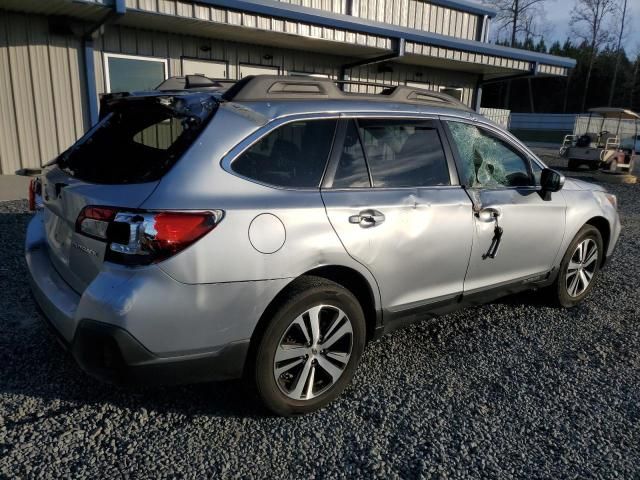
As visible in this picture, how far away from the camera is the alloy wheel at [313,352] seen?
8.38 ft

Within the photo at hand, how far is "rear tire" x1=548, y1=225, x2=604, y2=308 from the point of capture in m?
4.19

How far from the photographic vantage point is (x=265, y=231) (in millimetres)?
2332

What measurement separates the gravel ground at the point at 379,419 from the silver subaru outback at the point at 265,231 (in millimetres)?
302

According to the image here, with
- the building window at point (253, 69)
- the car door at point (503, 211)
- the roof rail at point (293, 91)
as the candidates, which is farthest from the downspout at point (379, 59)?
the roof rail at point (293, 91)

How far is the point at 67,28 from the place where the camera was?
323 inches

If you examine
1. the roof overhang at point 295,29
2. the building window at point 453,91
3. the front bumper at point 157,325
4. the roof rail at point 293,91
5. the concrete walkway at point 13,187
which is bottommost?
the concrete walkway at point 13,187

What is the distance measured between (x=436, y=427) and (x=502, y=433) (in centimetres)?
34

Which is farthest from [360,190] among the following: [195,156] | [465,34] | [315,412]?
[465,34]

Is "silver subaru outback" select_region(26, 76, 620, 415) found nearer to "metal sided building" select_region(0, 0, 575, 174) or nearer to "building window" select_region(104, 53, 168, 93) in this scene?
"metal sided building" select_region(0, 0, 575, 174)

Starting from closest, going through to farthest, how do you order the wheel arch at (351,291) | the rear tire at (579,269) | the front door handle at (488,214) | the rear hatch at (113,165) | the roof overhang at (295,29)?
the rear hatch at (113,165)
the wheel arch at (351,291)
the front door handle at (488,214)
the rear tire at (579,269)
the roof overhang at (295,29)

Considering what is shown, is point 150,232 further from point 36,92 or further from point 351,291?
point 36,92

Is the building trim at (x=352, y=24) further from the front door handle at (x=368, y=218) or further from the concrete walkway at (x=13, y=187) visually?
the front door handle at (x=368, y=218)

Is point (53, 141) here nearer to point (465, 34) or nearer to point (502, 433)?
point (502, 433)

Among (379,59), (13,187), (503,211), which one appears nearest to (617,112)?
(379,59)
